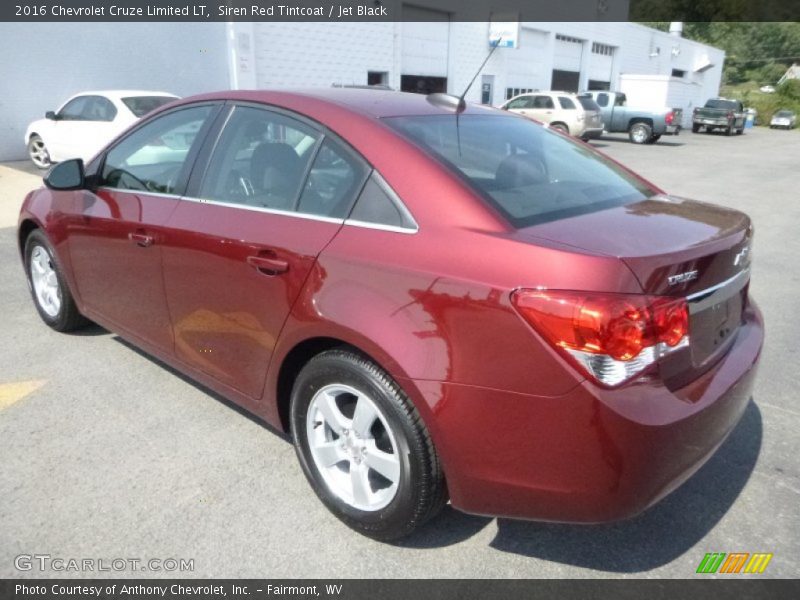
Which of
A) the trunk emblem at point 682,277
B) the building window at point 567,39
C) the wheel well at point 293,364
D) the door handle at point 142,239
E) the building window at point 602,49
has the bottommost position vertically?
the wheel well at point 293,364

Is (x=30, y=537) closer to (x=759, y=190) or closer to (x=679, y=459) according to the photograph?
(x=679, y=459)

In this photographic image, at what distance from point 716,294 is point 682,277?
0.28m

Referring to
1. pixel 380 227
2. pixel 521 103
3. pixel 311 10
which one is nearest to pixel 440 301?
pixel 380 227

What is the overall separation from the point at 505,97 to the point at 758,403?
26.5 meters

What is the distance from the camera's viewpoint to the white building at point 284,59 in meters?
14.2

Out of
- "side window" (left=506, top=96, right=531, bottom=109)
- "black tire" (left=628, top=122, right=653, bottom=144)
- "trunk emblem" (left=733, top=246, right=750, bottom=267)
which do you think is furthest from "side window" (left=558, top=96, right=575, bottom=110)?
"trunk emblem" (left=733, top=246, right=750, bottom=267)

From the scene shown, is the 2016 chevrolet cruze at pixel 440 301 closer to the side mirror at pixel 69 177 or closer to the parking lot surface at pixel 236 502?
the parking lot surface at pixel 236 502

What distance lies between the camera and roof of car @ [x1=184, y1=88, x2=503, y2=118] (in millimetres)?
2705

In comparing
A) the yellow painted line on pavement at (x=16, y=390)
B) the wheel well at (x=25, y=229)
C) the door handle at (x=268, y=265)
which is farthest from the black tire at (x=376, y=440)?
the wheel well at (x=25, y=229)

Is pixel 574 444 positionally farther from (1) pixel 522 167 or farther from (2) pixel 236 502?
(2) pixel 236 502

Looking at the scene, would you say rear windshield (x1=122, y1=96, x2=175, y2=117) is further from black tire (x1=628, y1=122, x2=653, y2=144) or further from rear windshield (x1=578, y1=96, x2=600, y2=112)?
black tire (x1=628, y1=122, x2=653, y2=144)

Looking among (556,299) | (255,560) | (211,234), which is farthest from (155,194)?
(556,299)

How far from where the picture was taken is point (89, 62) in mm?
14711

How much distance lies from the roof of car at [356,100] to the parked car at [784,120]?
2008 inches
